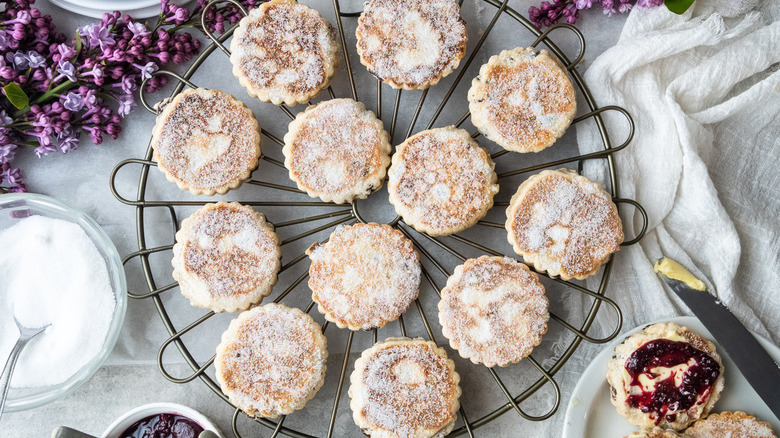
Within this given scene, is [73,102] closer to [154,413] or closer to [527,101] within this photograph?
[154,413]

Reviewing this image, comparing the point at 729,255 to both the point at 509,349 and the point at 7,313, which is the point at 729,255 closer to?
the point at 509,349

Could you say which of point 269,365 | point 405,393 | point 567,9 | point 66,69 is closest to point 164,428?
point 269,365

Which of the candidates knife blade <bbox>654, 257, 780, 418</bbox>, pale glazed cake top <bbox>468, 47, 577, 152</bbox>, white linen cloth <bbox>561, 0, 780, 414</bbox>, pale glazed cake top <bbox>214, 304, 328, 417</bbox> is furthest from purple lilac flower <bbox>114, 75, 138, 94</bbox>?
knife blade <bbox>654, 257, 780, 418</bbox>

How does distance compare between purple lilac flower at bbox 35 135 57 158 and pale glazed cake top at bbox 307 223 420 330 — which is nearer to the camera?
pale glazed cake top at bbox 307 223 420 330

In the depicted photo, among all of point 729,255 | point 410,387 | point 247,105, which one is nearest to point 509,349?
point 410,387

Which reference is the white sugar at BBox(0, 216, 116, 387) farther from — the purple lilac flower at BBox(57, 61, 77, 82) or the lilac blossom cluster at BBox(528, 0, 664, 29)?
the lilac blossom cluster at BBox(528, 0, 664, 29)

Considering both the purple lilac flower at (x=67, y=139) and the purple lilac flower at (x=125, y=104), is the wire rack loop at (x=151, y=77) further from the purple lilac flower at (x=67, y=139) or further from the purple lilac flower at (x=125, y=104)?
the purple lilac flower at (x=67, y=139)

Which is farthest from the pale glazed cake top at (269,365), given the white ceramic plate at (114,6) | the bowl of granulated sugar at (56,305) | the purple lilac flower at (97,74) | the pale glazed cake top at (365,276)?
the white ceramic plate at (114,6)

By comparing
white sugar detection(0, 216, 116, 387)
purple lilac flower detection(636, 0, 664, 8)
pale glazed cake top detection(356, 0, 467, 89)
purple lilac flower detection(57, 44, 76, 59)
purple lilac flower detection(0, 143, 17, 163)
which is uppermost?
purple lilac flower detection(636, 0, 664, 8)
